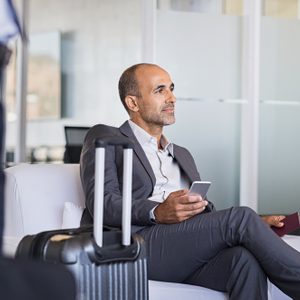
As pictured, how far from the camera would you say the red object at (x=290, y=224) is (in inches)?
96.9

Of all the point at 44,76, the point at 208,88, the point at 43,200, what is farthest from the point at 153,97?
the point at 44,76

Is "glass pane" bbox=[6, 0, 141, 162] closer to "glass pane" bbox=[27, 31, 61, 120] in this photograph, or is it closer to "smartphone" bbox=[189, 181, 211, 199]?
"glass pane" bbox=[27, 31, 61, 120]

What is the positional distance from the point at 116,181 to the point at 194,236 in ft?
1.25

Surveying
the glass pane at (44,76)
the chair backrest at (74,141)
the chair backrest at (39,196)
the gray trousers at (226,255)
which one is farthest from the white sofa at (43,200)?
the glass pane at (44,76)

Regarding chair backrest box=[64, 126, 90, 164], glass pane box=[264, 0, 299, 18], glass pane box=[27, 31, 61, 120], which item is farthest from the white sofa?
glass pane box=[27, 31, 61, 120]

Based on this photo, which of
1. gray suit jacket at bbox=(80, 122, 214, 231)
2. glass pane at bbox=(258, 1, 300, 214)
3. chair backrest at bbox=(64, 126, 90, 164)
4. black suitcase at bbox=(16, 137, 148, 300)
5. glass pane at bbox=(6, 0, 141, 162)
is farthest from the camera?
glass pane at bbox=(6, 0, 141, 162)

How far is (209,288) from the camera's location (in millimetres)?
2262

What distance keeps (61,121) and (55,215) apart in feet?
19.5

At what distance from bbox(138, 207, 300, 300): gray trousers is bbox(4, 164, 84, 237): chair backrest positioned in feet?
1.41

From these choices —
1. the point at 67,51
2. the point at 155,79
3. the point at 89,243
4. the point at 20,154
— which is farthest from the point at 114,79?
the point at 89,243

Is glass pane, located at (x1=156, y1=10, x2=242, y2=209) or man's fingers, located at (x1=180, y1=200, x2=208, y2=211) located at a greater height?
glass pane, located at (x1=156, y1=10, x2=242, y2=209)

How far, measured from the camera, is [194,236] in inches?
87.5

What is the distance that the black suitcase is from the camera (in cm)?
166

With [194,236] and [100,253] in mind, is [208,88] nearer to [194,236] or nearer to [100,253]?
[194,236]
